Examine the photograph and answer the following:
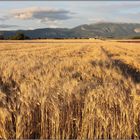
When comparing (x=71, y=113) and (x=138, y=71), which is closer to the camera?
(x=71, y=113)

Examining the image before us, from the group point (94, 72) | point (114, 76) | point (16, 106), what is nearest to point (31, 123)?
point (16, 106)

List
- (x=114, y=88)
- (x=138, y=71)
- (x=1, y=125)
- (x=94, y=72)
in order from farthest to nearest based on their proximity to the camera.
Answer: (x=138, y=71) < (x=94, y=72) < (x=114, y=88) < (x=1, y=125)

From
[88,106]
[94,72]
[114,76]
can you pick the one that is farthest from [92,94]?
[94,72]

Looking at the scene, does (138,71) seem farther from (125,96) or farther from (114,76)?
(125,96)

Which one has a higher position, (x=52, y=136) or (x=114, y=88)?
(x=114, y=88)

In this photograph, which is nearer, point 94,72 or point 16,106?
point 16,106

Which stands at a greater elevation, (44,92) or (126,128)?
(44,92)

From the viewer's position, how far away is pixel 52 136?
505 cm

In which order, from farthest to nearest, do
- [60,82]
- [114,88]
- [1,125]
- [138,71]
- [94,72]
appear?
[138,71]
[94,72]
[60,82]
[114,88]
[1,125]

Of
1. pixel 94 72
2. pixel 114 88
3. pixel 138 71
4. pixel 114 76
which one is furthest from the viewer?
pixel 138 71

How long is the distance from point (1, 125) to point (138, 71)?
791 centimetres

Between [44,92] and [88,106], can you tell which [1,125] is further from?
[88,106]

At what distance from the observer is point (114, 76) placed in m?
7.20

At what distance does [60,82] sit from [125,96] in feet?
3.29
